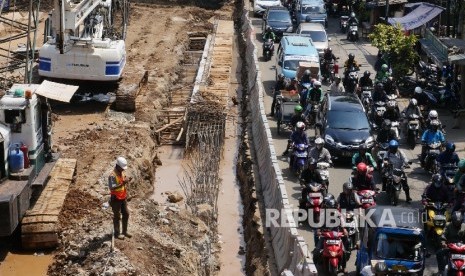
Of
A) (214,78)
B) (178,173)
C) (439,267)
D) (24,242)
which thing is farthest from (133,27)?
(439,267)

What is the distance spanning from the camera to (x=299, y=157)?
77.4ft

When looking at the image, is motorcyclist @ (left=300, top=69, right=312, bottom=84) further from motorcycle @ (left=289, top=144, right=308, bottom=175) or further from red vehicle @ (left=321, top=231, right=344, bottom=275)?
red vehicle @ (left=321, top=231, right=344, bottom=275)

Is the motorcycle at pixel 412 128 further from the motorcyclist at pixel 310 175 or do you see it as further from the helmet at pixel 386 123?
the motorcyclist at pixel 310 175

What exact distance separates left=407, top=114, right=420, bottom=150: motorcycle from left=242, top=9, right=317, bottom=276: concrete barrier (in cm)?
410

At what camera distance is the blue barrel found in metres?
18.5

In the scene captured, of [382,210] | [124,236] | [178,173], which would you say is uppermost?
[382,210]

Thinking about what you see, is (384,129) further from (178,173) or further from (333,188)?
(178,173)

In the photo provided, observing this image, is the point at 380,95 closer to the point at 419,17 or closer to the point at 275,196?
the point at 275,196

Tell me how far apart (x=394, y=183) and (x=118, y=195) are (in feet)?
23.0

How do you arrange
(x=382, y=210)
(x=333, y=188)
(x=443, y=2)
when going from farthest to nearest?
(x=443, y=2)
(x=333, y=188)
(x=382, y=210)

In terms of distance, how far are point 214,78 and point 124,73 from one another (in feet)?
11.5

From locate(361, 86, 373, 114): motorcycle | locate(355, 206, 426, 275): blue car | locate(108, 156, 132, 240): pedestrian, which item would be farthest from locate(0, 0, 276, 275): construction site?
locate(361, 86, 373, 114): motorcycle

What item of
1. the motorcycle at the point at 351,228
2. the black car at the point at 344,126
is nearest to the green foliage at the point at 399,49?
the black car at the point at 344,126

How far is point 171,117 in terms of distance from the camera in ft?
104
